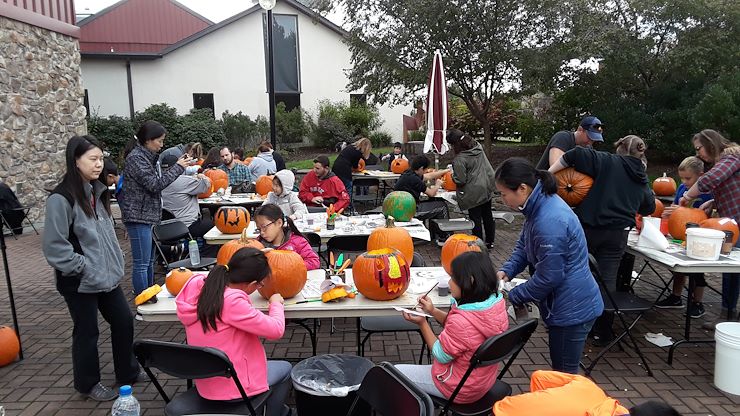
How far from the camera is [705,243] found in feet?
13.7

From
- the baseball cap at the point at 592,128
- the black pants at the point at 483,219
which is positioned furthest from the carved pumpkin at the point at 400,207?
the baseball cap at the point at 592,128

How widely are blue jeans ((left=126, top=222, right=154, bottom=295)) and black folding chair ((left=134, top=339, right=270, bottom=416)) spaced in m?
2.84

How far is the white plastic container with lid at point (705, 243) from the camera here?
4170 millimetres

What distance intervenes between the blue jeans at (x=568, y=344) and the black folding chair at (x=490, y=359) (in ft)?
1.43

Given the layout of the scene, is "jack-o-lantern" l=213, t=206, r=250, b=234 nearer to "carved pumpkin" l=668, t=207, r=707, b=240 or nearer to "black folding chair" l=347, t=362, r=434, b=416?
"black folding chair" l=347, t=362, r=434, b=416

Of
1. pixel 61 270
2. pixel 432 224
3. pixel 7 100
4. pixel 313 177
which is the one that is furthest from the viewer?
pixel 7 100

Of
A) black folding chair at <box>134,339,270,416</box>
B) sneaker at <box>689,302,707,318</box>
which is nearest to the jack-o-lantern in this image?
black folding chair at <box>134,339,270,416</box>

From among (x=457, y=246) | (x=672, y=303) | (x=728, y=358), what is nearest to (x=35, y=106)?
(x=457, y=246)

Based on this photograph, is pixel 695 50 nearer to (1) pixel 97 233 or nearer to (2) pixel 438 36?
(2) pixel 438 36

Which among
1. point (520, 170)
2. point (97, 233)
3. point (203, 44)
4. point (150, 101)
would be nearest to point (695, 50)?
point (520, 170)

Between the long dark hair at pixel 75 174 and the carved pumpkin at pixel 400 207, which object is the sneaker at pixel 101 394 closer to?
the long dark hair at pixel 75 174

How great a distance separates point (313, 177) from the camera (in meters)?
7.59

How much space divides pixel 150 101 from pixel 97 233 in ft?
63.4

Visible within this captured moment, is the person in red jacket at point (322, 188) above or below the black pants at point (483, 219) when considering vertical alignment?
above
